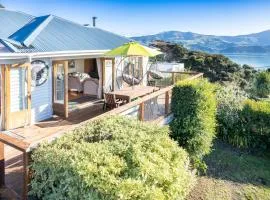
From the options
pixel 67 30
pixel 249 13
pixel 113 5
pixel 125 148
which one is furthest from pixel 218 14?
pixel 125 148

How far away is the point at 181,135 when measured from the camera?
1049cm

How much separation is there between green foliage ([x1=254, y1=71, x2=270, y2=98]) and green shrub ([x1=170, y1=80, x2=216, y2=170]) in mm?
16830

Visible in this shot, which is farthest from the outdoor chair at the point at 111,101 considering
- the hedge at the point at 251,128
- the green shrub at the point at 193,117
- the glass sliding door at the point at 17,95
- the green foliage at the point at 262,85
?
the green foliage at the point at 262,85

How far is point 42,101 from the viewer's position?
11242mm

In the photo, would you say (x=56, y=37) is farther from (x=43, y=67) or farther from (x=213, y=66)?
(x=213, y=66)

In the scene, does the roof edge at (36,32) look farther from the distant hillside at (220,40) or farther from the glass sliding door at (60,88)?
the distant hillside at (220,40)

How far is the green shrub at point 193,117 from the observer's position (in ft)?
33.9

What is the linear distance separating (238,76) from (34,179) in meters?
40.9

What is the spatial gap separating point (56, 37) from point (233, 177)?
28.4 ft

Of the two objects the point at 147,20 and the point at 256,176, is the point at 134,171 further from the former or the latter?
the point at 147,20

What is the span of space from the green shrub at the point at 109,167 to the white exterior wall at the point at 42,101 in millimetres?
5609

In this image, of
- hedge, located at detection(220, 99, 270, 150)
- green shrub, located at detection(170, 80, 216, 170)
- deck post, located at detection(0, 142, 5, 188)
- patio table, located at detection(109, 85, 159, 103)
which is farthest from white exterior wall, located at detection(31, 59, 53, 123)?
hedge, located at detection(220, 99, 270, 150)

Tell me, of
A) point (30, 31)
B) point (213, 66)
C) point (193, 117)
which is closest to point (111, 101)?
point (193, 117)

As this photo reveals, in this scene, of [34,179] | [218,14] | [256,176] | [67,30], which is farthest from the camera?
[218,14]
